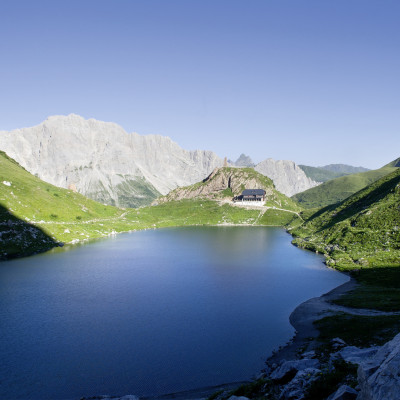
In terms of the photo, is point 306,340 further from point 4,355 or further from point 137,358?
point 4,355

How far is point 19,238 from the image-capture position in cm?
12019

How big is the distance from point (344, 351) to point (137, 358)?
1028 inches

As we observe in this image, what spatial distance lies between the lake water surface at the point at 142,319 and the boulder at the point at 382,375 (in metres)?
22.8

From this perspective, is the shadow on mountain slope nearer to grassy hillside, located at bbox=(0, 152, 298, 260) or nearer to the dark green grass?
grassy hillside, located at bbox=(0, 152, 298, 260)

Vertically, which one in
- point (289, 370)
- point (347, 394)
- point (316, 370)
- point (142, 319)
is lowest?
point (142, 319)

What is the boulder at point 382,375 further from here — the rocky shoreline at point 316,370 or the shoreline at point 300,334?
the shoreline at point 300,334

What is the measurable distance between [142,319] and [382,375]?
4432 cm

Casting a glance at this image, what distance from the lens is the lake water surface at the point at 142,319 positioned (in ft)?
124

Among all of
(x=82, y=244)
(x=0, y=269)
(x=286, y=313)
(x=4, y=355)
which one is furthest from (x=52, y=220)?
(x=286, y=313)

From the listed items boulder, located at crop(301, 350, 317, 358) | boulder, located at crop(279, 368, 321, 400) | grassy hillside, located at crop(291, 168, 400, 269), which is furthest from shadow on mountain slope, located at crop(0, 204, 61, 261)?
boulder, located at crop(279, 368, 321, 400)

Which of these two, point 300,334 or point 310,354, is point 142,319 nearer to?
point 300,334

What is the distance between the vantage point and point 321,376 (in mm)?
26000

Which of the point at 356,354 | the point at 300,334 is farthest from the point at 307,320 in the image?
the point at 356,354

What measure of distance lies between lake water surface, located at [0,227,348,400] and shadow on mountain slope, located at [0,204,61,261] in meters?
8.73
